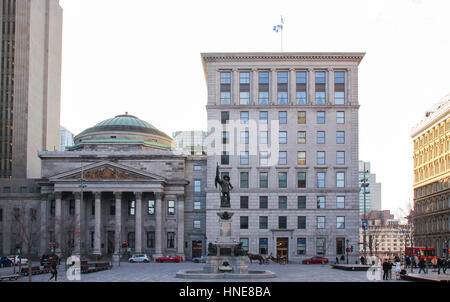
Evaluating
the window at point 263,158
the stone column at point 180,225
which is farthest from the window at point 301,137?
the stone column at point 180,225

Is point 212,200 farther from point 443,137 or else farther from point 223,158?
point 443,137

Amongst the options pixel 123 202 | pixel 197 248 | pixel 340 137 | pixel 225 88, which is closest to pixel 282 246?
pixel 197 248

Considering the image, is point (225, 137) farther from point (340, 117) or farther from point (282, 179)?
point (340, 117)

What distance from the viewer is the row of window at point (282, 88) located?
298 feet

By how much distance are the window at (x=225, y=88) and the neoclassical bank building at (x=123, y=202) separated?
11.0 m

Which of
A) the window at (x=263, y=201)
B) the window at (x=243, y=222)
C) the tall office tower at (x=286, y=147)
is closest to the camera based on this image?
the tall office tower at (x=286, y=147)

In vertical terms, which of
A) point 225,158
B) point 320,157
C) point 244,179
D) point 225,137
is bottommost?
point 244,179

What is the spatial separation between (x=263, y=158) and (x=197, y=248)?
61.2ft

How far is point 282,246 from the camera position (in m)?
88.8

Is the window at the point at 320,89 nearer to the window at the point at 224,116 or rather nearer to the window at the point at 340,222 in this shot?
the window at the point at 224,116

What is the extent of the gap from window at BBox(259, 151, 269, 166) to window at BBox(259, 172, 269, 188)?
61.5 inches

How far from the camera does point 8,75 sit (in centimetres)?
12006

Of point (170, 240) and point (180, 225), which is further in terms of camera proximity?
point (170, 240)

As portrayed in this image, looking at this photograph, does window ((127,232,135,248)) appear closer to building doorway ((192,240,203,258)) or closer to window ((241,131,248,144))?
building doorway ((192,240,203,258))
